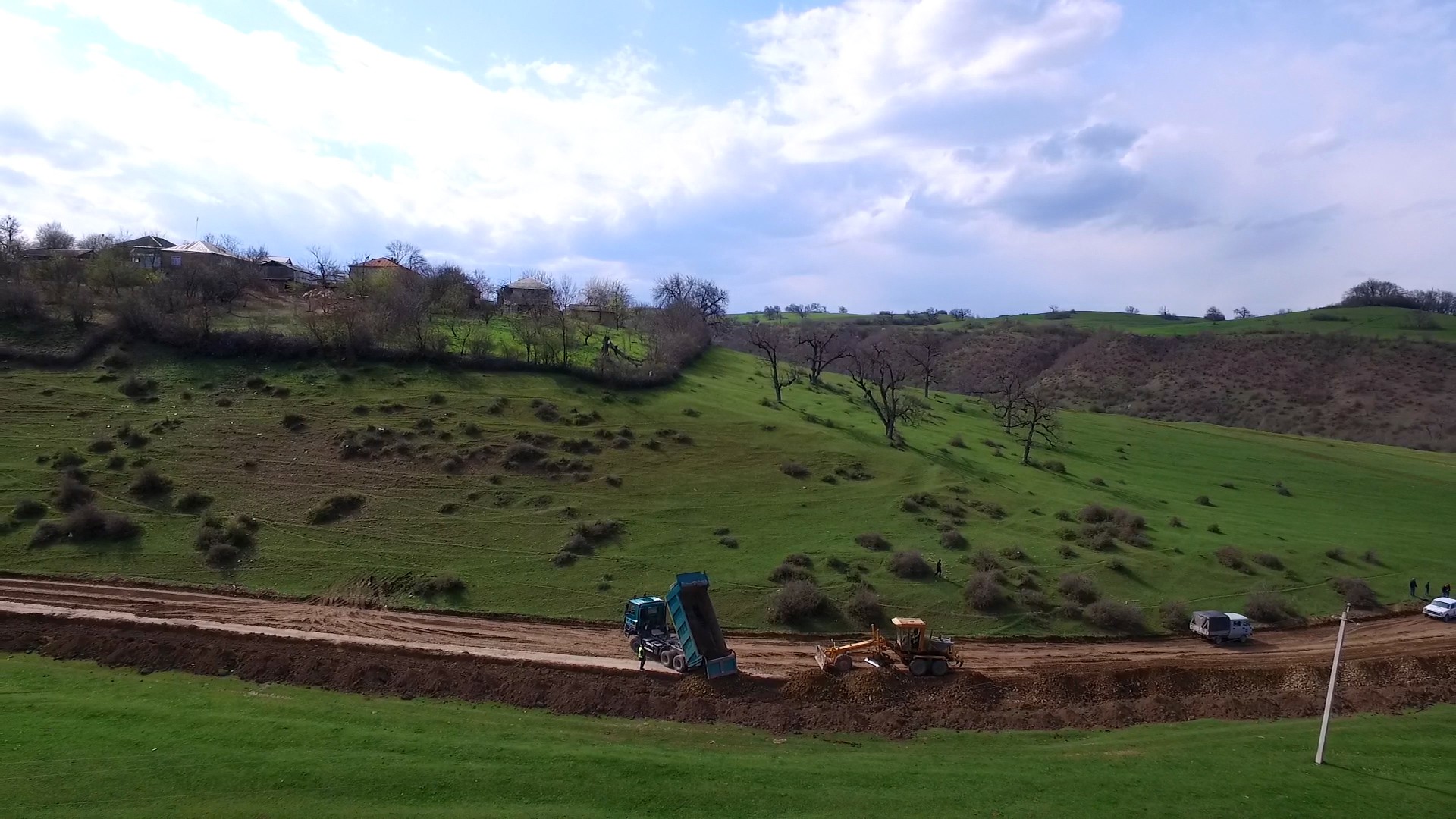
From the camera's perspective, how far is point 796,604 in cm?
3784

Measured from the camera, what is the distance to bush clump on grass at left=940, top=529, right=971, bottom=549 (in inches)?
1845

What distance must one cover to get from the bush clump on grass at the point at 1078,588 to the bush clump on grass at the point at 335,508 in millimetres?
40319

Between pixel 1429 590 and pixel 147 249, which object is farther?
pixel 147 249

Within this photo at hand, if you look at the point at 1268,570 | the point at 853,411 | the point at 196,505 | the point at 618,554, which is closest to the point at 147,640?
the point at 196,505

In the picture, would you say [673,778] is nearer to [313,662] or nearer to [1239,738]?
[313,662]

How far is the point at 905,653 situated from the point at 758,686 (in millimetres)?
6255

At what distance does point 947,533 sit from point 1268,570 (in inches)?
777

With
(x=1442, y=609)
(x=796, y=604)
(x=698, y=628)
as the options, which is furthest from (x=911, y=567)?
(x=1442, y=609)

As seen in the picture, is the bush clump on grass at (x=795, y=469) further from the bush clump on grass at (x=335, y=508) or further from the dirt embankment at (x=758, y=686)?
the bush clump on grass at (x=335, y=508)

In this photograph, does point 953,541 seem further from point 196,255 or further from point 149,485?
point 196,255

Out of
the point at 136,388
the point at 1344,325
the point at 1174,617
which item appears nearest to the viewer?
the point at 1174,617

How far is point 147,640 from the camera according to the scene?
3058 cm

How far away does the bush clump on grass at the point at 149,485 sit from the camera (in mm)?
45625

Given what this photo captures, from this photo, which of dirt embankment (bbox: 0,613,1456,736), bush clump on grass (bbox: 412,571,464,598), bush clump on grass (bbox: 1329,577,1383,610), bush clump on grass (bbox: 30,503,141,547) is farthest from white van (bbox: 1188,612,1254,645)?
bush clump on grass (bbox: 30,503,141,547)
